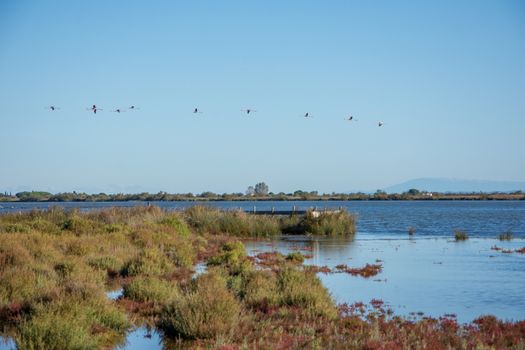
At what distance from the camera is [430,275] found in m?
25.8

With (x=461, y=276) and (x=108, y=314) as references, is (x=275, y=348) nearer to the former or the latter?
(x=108, y=314)

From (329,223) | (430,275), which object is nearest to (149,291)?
(430,275)

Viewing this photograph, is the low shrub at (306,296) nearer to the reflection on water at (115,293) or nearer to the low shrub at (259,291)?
the low shrub at (259,291)

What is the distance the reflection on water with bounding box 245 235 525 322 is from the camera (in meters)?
18.9

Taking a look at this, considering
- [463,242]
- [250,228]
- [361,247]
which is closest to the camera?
[361,247]

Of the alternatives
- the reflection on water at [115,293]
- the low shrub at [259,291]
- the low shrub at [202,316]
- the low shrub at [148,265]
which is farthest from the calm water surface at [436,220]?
the low shrub at [202,316]

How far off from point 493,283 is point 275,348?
14344 millimetres

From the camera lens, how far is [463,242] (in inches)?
1727

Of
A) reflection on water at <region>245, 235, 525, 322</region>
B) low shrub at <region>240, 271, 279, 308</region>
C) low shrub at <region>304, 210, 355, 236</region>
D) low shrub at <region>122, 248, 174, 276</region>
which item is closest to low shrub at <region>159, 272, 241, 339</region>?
low shrub at <region>240, 271, 279, 308</region>

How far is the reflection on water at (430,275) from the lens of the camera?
1894cm

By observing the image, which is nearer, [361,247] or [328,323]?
[328,323]

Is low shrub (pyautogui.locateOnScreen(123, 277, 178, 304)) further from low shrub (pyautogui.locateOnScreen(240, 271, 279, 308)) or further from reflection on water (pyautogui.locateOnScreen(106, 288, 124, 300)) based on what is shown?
low shrub (pyautogui.locateOnScreen(240, 271, 279, 308))

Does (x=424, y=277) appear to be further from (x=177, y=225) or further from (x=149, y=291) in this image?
(x=177, y=225)

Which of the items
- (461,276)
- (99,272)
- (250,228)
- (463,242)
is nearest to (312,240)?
(250,228)
